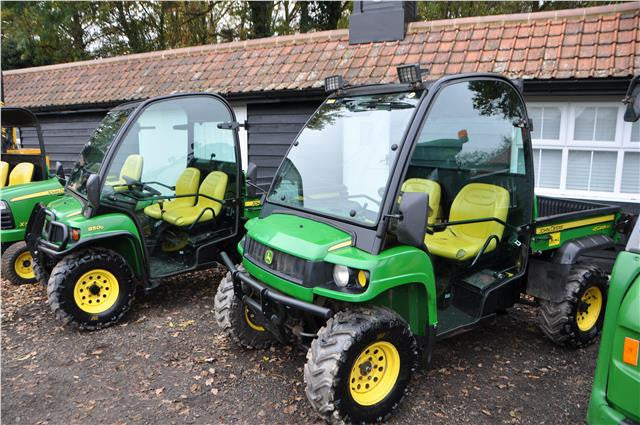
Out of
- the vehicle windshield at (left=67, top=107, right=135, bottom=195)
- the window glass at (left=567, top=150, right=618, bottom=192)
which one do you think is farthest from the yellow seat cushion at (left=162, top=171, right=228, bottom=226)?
the window glass at (left=567, top=150, right=618, bottom=192)

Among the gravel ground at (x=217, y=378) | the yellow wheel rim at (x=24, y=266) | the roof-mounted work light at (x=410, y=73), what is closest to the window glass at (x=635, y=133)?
the gravel ground at (x=217, y=378)

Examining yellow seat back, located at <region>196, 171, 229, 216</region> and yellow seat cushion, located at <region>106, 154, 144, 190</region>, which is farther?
yellow seat back, located at <region>196, 171, 229, 216</region>

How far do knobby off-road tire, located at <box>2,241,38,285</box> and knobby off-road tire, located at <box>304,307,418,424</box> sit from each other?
191 inches

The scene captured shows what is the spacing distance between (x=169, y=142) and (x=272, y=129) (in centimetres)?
368

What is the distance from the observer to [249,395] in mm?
3408

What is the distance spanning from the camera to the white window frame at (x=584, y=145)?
6.18m

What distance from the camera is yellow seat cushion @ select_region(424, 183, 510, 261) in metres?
3.62

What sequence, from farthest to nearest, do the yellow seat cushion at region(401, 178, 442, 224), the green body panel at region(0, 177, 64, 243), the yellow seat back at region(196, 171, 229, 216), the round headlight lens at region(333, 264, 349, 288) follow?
the green body panel at region(0, 177, 64, 243) → the yellow seat back at region(196, 171, 229, 216) → the yellow seat cushion at region(401, 178, 442, 224) → the round headlight lens at region(333, 264, 349, 288)

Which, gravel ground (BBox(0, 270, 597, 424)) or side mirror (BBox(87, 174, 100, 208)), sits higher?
side mirror (BBox(87, 174, 100, 208))

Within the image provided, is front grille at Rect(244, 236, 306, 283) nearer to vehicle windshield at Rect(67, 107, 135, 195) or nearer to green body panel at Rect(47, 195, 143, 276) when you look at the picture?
green body panel at Rect(47, 195, 143, 276)

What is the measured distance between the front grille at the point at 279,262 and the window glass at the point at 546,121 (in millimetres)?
5027

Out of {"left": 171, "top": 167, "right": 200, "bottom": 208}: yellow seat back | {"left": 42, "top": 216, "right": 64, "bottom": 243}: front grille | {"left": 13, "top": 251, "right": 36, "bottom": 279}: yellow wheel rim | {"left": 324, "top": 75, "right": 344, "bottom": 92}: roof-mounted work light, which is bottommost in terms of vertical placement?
{"left": 13, "top": 251, "right": 36, "bottom": 279}: yellow wheel rim

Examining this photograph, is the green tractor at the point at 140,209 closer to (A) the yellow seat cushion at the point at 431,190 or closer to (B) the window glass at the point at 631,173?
(A) the yellow seat cushion at the point at 431,190

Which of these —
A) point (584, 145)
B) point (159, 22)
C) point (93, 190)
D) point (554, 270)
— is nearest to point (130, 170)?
point (93, 190)
